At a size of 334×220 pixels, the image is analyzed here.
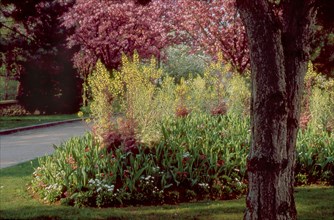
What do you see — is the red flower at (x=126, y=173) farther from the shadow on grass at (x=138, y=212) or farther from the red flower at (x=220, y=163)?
the red flower at (x=220, y=163)

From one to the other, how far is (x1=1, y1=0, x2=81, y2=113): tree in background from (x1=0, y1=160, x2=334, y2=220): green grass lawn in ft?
55.8

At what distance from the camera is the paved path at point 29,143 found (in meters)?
11.8

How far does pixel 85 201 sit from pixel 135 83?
7.90ft

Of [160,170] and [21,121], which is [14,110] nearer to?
[21,121]

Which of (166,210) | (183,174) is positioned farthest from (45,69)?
(166,210)

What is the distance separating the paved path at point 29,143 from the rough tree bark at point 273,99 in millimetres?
6586

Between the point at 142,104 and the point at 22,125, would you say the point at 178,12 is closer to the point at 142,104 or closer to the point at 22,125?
the point at 22,125

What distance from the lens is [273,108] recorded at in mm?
4625

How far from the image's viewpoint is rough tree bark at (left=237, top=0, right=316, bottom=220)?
4.62m

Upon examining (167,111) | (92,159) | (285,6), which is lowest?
(92,159)

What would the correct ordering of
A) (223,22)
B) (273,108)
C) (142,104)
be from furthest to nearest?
(223,22) → (142,104) → (273,108)

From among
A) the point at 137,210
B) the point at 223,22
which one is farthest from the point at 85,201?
the point at 223,22

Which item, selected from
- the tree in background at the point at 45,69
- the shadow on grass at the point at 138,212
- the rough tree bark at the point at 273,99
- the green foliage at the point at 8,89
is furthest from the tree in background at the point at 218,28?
the rough tree bark at the point at 273,99

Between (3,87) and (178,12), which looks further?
(3,87)
